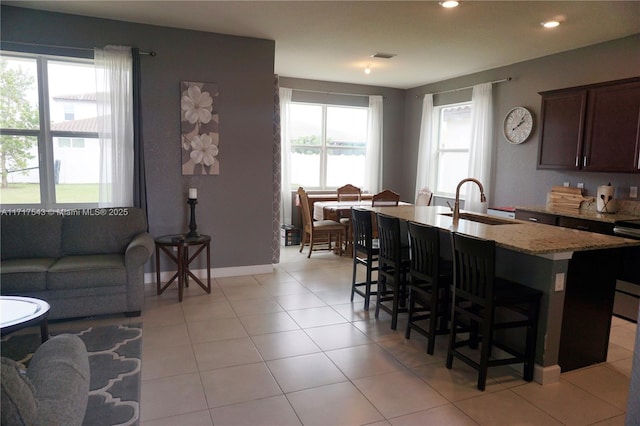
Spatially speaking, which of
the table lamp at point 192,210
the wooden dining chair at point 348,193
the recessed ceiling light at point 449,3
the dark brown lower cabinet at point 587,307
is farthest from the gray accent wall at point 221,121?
the dark brown lower cabinet at point 587,307

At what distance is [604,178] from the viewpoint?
438 cm

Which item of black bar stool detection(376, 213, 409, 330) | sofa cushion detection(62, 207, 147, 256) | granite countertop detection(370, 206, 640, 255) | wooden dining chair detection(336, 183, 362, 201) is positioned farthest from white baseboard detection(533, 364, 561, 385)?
wooden dining chair detection(336, 183, 362, 201)

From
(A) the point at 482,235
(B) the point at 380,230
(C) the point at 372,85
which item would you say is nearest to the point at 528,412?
(A) the point at 482,235

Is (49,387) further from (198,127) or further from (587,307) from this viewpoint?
(198,127)

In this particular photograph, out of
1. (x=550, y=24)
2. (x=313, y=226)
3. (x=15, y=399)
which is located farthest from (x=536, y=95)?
(x=15, y=399)

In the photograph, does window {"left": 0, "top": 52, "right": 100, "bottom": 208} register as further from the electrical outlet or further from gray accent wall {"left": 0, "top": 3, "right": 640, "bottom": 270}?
the electrical outlet

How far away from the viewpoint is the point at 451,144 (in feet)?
22.2

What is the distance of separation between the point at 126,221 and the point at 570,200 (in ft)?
15.5

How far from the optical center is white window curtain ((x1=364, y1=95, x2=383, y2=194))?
7.25 metres

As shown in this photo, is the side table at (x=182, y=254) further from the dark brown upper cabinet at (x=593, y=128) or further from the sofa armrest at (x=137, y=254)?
the dark brown upper cabinet at (x=593, y=128)

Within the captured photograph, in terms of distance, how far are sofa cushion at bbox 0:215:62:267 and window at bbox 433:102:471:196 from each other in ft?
17.9

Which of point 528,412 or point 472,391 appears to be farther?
point 472,391

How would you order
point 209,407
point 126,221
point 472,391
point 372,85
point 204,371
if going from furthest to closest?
point 372,85 → point 126,221 → point 204,371 → point 472,391 → point 209,407

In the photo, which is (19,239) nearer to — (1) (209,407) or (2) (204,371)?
(2) (204,371)
